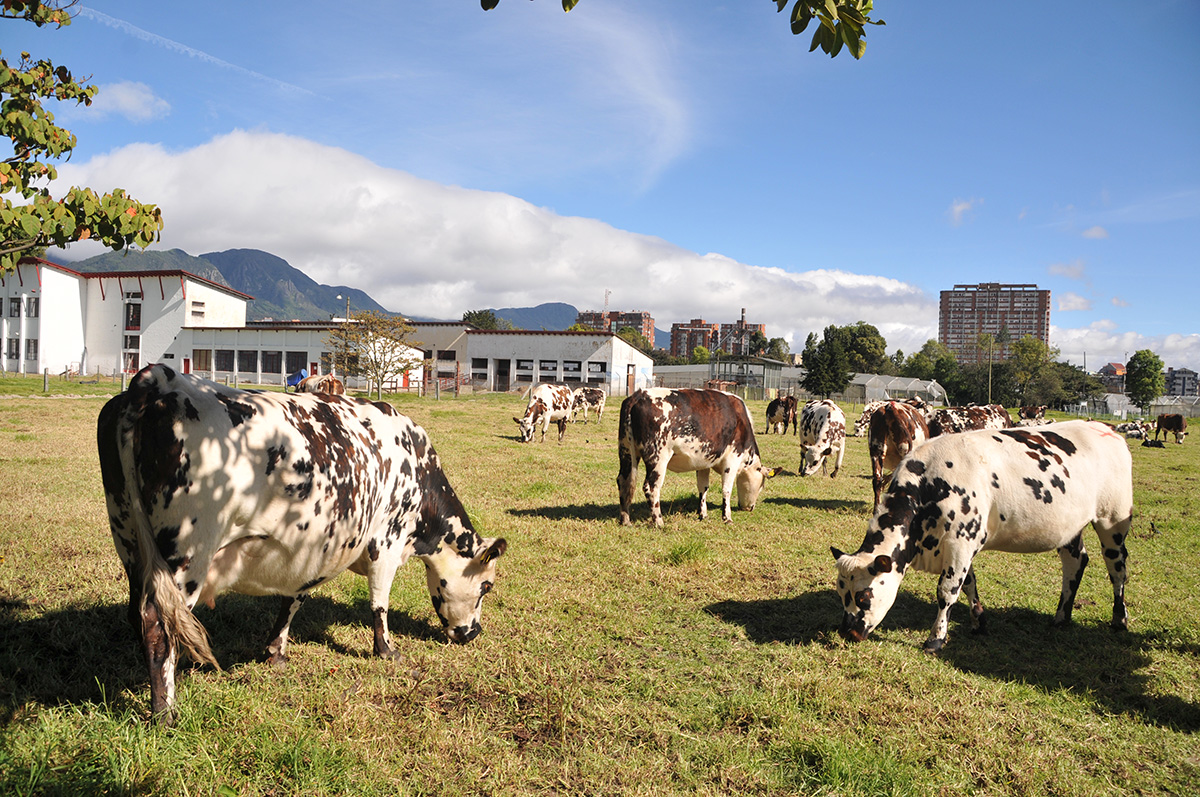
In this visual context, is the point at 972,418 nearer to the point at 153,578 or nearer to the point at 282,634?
the point at 282,634

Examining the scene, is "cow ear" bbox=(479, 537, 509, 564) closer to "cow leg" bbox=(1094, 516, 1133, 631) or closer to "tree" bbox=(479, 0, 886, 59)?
"tree" bbox=(479, 0, 886, 59)

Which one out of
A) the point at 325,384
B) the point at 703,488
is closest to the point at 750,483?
the point at 703,488

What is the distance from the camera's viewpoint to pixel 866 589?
516cm

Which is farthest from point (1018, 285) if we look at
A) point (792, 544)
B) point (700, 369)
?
point (792, 544)

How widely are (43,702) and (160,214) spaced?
3176 millimetres

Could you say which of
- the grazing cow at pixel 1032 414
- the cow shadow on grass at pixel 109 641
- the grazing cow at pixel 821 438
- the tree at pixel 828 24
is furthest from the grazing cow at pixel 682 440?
the grazing cow at pixel 1032 414

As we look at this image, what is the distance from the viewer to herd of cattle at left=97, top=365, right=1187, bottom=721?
11.4 ft

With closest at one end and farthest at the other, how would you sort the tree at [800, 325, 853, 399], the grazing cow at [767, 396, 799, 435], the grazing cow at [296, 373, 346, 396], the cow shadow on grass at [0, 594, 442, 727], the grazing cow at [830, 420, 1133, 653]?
the cow shadow on grass at [0, 594, 442, 727] < the grazing cow at [830, 420, 1133, 653] < the grazing cow at [296, 373, 346, 396] < the grazing cow at [767, 396, 799, 435] < the tree at [800, 325, 853, 399]

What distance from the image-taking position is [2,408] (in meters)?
21.0

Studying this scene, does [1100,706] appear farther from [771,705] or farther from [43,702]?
[43,702]

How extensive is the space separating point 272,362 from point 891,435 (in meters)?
53.6

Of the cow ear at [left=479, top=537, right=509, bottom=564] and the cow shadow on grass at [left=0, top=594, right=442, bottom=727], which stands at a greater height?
the cow ear at [left=479, top=537, right=509, bottom=564]

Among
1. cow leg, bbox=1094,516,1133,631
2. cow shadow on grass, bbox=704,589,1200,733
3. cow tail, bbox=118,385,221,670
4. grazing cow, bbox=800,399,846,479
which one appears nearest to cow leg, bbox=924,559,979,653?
cow shadow on grass, bbox=704,589,1200,733

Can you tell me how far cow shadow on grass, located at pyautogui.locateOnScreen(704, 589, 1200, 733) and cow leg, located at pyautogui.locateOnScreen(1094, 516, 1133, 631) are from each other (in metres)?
0.12
